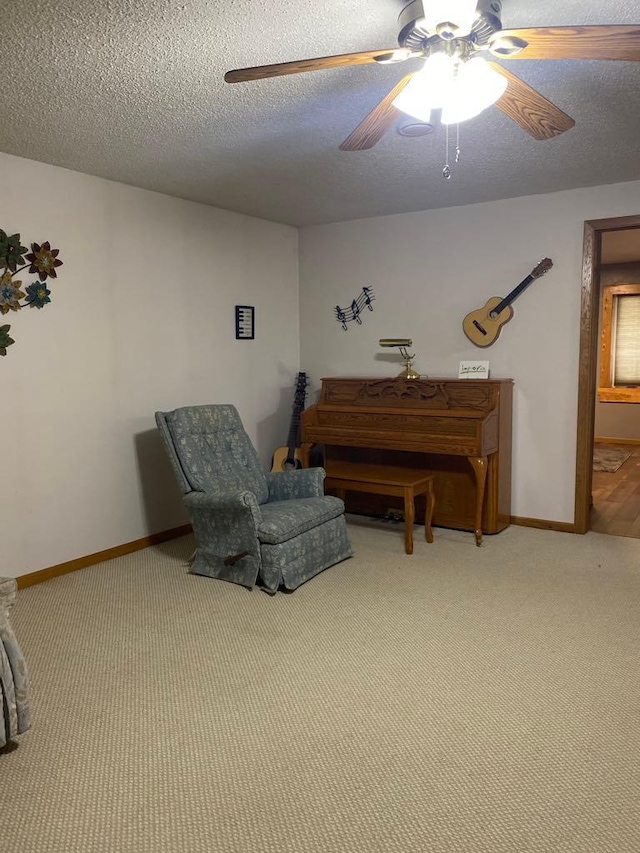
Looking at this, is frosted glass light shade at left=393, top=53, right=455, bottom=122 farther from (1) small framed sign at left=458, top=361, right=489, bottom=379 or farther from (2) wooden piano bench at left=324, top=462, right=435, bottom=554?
(1) small framed sign at left=458, top=361, right=489, bottom=379

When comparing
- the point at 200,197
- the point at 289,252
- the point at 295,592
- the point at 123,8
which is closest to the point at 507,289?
the point at 289,252

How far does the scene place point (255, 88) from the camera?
2525 mm

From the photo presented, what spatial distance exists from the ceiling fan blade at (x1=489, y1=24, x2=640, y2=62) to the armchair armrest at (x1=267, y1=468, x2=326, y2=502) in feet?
8.52

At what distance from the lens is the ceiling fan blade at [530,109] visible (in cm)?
197

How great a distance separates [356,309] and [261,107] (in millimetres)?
2588

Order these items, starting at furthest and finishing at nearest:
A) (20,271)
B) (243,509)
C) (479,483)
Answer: (479,483), (20,271), (243,509)

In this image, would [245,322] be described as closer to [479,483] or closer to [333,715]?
[479,483]

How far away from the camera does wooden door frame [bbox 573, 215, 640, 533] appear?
166 inches

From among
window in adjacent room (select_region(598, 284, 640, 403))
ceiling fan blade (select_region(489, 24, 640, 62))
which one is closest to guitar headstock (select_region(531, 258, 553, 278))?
ceiling fan blade (select_region(489, 24, 640, 62))

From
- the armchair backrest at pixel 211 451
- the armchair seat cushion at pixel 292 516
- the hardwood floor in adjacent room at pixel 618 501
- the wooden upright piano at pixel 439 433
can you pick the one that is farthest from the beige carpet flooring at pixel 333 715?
the hardwood floor in adjacent room at pixel 618 501

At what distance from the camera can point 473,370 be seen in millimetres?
4688

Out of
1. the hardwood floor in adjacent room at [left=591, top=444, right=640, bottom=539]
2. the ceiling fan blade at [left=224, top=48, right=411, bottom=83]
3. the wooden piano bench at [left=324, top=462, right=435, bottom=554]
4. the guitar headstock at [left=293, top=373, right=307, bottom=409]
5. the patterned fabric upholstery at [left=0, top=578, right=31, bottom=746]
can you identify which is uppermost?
the ceiling fan blade at [left=224, top=48, right=411, bottom=83]

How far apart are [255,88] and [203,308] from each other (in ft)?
7.24

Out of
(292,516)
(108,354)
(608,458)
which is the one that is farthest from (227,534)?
(608,458)
